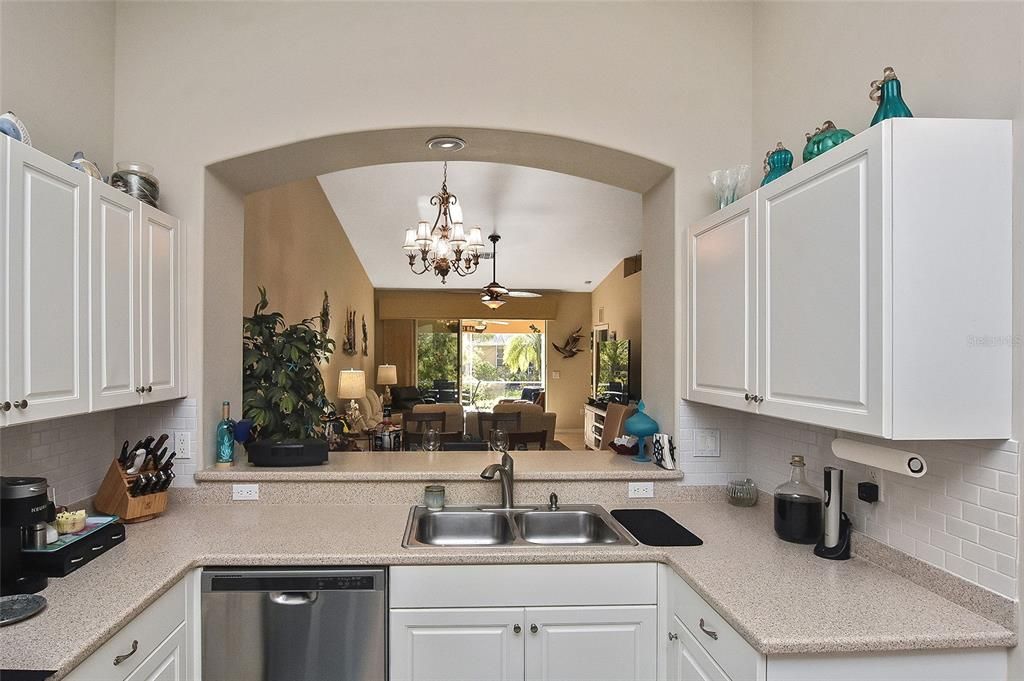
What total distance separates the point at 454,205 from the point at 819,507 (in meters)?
3.93

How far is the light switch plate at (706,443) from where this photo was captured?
2.65 metres

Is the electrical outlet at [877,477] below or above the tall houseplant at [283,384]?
below

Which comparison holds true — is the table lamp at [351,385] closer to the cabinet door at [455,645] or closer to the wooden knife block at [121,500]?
the wooden knife block at [121,500]

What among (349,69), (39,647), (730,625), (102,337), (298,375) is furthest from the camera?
Answer: (298,375)

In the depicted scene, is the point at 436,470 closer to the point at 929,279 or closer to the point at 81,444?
the point at 81,444

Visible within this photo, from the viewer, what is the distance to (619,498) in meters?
2.63

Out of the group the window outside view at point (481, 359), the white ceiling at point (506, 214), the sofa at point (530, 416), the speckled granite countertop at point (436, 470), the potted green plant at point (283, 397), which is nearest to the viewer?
the speckled granite countertop at point (436, 470)

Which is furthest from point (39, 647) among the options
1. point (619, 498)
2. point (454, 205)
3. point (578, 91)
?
point (454, 205)

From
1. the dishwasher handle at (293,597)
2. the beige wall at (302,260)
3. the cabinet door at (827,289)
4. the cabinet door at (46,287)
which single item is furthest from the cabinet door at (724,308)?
the beige wall at (302,260)

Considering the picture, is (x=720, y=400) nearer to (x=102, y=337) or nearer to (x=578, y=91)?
(x=578, y=91)

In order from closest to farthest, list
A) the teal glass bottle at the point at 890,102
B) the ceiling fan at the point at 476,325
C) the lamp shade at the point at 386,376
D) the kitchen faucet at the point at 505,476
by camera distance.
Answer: the teal glass bottle at the point at 890,102
the kitchen faucet at the point at 505,476
the lamp shade at the point at 386,376
the ceiling fan at the point at 476,325

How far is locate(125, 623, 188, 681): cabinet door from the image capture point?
164 centimetres

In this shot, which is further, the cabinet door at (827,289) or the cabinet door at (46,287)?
the cabinet door at (46,287)

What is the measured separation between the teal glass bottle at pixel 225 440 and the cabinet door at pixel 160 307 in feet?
0.80
